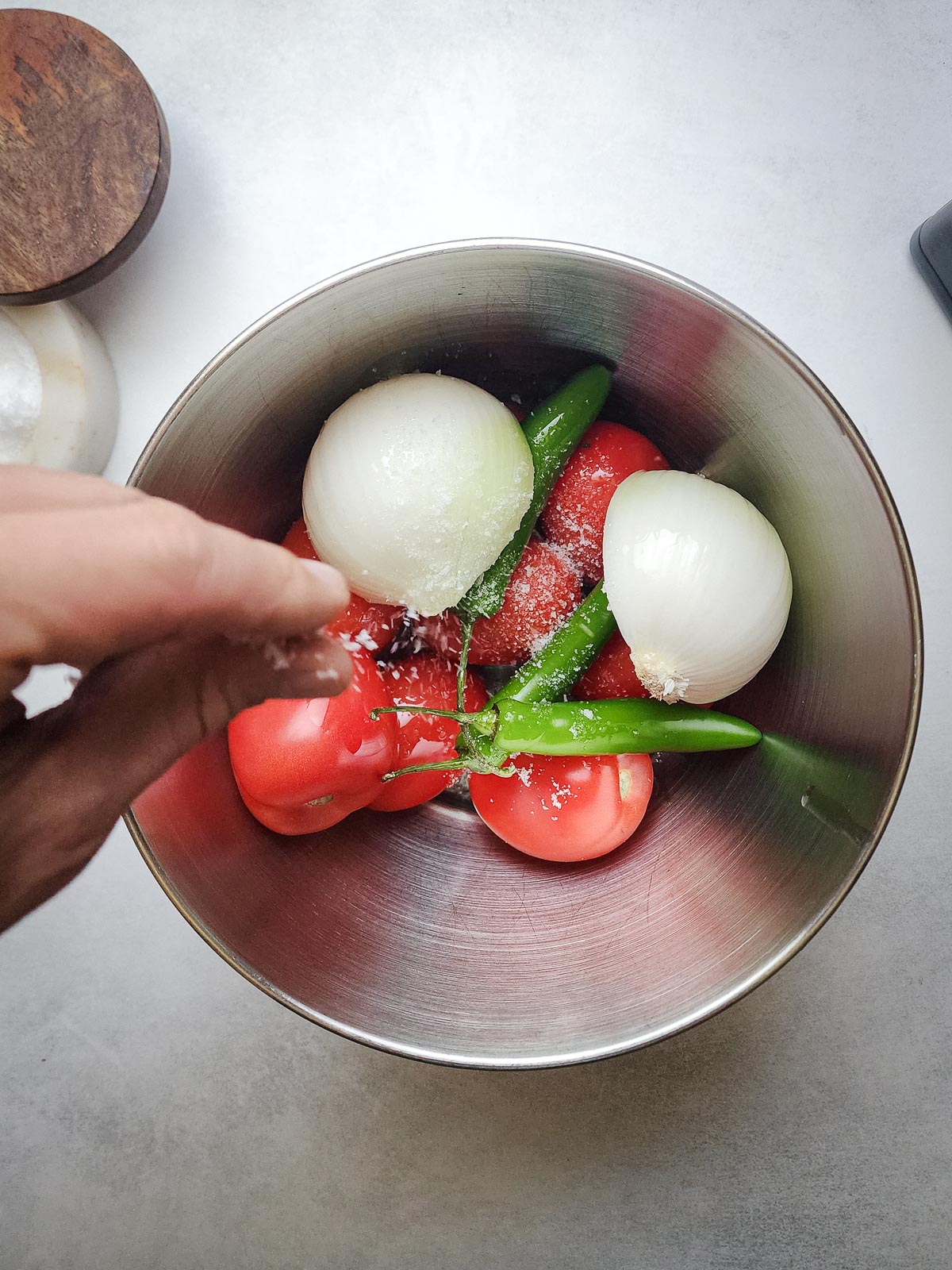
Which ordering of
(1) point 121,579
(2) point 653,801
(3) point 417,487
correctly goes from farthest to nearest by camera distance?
(2) point 653,801
(3) point 417,487
(1) point 121,579

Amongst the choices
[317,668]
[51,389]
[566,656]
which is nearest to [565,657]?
[566,656]

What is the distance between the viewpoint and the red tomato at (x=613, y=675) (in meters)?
0.65

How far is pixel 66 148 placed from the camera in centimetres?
64

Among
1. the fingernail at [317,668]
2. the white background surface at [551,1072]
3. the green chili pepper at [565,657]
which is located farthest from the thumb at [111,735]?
the white background surface at [551,1072]

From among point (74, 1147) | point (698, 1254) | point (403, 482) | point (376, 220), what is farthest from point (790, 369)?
point (74, 1147)

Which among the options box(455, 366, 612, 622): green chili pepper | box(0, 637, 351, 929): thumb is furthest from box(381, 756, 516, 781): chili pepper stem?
box(0, 637, 351, 929): thumb

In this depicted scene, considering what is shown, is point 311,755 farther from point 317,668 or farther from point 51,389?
point 51,389

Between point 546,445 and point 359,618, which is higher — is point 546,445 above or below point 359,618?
above

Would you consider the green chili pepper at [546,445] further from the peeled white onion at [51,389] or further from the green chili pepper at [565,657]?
the peeled white onion at [51,389]

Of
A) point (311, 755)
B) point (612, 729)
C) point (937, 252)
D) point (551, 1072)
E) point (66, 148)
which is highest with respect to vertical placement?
point (937, 252)

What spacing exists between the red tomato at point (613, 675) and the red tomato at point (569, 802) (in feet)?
0.17

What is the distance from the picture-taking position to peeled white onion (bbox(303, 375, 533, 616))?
0.57m

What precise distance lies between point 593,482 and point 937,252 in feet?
1.08

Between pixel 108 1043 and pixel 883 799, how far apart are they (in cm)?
65
